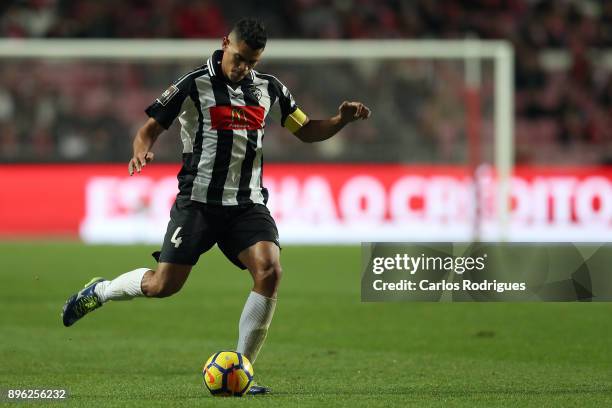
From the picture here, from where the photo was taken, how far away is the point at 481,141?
19891 millimetres

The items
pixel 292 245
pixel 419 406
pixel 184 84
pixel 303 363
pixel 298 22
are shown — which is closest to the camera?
pixel 419 406

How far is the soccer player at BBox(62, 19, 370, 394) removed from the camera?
6465 millimetres

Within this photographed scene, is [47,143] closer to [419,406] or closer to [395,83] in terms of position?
[395,83]

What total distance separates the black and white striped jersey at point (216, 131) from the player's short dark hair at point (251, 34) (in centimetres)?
33

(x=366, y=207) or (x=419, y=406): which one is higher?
(x=366, y=207)

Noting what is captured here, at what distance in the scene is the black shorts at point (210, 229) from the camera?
6559 mm

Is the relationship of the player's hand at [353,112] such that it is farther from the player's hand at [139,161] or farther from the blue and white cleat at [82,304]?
the blue and white cleat at [82,304]

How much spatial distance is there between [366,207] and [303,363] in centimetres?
1101

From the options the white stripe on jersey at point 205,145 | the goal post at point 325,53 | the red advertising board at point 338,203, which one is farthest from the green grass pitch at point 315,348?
the goal post at point 325,53

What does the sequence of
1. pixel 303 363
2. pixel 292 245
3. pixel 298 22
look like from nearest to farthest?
pixel 303 363, pixel 292 245, pixel 298 22

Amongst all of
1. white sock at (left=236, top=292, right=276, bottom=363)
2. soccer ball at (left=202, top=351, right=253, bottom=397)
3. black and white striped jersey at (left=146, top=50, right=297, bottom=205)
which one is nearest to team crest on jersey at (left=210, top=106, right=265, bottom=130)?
black and white striped jersey at (left=146, top=50, right=297, bottom=205)

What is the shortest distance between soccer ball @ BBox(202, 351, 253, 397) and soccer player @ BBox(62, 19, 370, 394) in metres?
0.21

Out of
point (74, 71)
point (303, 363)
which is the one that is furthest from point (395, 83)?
point (303, 363)

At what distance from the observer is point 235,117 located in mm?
6605
